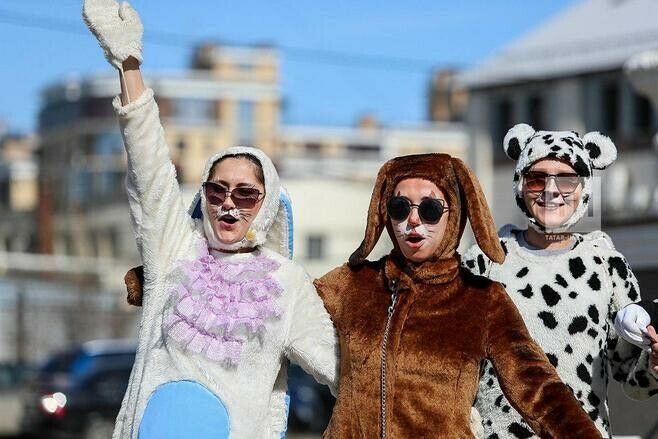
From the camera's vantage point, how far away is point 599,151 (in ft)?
17.8

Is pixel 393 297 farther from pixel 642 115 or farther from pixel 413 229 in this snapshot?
pixel 642 115

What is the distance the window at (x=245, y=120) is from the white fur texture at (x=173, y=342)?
74599 millimetres

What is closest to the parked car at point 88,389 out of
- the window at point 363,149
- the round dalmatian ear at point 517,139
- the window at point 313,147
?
the round dalmatian ear at point 517,139

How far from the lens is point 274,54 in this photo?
271 feet

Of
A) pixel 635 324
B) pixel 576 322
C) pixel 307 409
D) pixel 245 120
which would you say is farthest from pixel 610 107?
pixel 245 120

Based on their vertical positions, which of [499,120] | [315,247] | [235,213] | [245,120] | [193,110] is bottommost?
[315,247]

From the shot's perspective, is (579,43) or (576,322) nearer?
(576,322)

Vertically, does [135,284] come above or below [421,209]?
below

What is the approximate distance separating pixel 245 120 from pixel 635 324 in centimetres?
7630

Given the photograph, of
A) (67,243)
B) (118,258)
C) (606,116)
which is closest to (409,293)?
(606,116)

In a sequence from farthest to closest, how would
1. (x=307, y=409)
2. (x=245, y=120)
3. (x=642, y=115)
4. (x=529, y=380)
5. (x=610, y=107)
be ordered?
1. (x=245, y=120)
2. (x=610, y=107)
3. (x=642, y=115)
4. (x=307, y=409)
5. (x=529, y=380)

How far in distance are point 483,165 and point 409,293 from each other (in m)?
40.7

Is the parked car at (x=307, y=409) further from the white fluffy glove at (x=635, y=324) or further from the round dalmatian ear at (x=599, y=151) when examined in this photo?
the white fluffy glove at (x=635, y=324)

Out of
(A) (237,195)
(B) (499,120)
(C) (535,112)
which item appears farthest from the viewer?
(B) (499,120)
